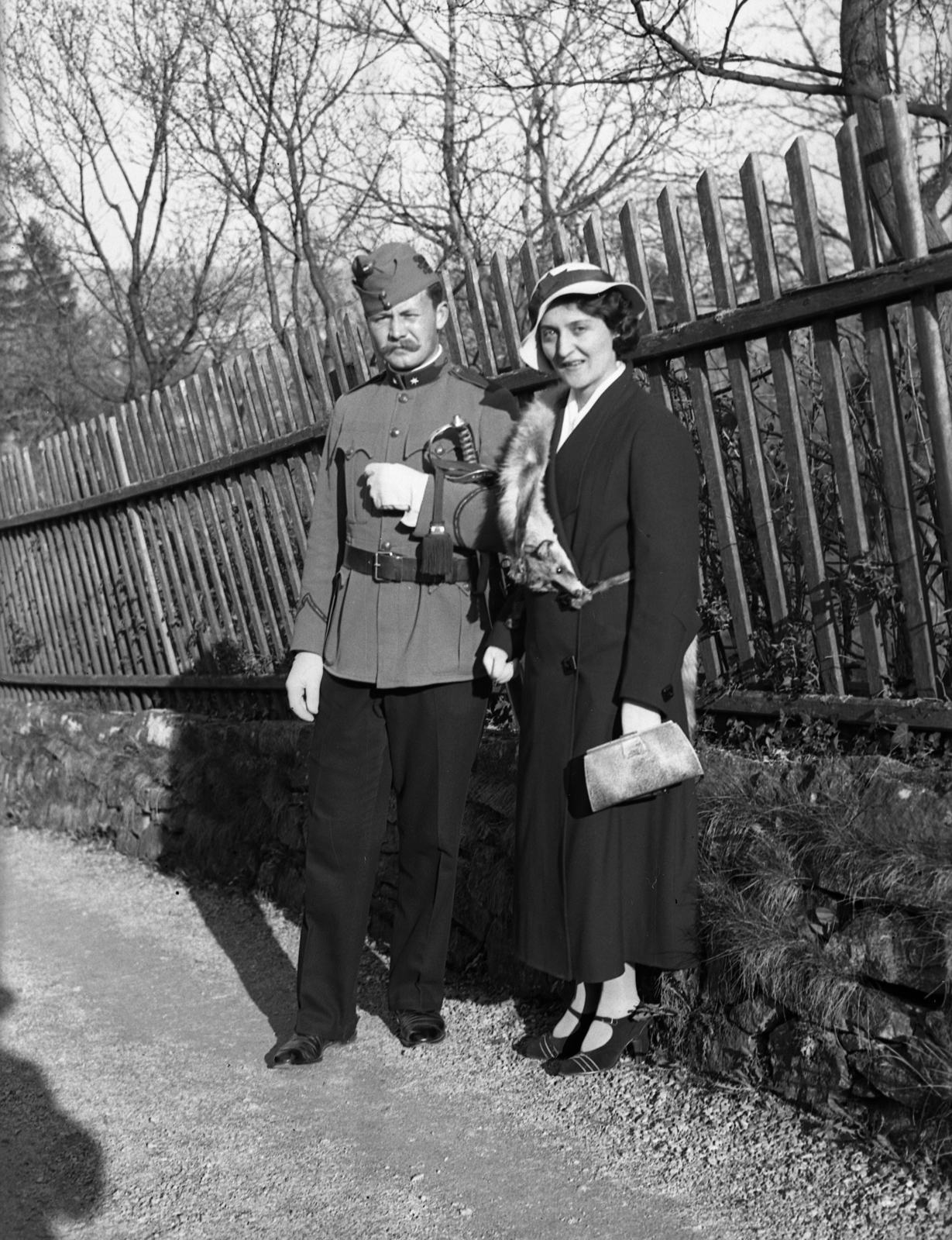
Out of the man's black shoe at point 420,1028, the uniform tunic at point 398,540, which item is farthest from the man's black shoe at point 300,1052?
the uniform tunic at point 398,540

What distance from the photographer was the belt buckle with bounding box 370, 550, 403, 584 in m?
3.71

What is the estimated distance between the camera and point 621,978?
11.3 feet

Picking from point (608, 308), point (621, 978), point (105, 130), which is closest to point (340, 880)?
point (621, 978)

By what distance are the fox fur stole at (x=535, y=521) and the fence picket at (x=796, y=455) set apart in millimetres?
498

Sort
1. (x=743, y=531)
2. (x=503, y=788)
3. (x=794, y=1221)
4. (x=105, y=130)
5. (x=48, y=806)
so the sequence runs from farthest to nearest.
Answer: (x=105, y=130), (x=48, y=806), (x=503, y=788), (x=743, y=531), (x=794, y=1221)

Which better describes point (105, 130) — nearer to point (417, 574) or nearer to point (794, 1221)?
point (417, 574)

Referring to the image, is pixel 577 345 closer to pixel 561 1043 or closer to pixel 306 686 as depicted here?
pixel 306 686

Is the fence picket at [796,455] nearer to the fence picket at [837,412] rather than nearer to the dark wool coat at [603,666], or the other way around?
the fence picket at [837,412]

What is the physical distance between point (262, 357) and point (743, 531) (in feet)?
9.91

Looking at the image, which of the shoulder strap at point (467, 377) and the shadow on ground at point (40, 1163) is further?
the shoulder strap at point (467, 377)

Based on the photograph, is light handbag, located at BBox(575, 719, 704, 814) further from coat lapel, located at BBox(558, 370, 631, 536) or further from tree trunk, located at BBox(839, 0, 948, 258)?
tree trunk, located at BBox(839, 0, 948, 258)

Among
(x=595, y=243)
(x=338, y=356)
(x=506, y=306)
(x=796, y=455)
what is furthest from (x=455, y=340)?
(x=796, y=455)

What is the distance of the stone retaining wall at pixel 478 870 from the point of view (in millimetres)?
2842

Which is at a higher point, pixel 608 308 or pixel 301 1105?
pixel 608 308
